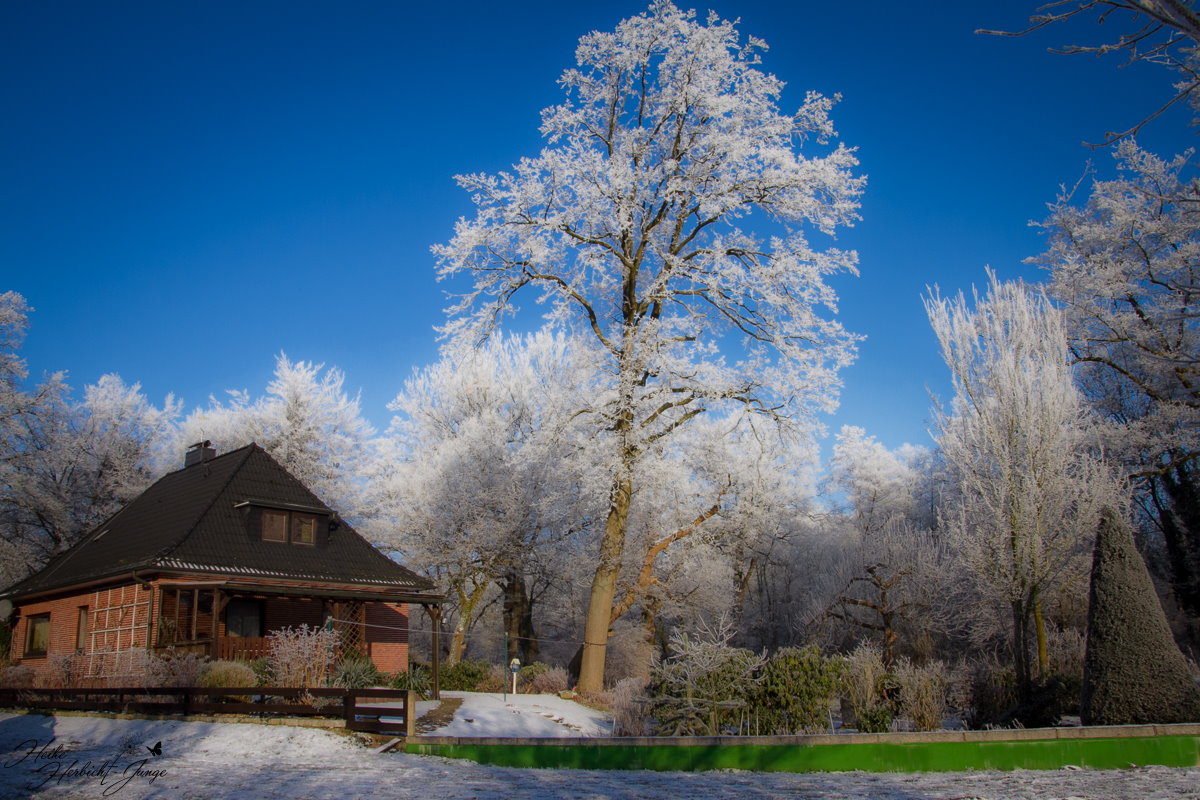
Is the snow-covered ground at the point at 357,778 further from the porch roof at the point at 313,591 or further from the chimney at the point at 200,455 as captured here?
the chimney at the point at 200,455

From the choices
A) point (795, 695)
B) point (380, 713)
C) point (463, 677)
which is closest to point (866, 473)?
point (463, 677)

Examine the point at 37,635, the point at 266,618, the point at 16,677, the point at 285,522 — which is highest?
the point at 285,522

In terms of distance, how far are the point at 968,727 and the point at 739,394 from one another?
8021mm

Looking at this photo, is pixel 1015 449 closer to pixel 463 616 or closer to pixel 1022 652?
pixel 1022 652

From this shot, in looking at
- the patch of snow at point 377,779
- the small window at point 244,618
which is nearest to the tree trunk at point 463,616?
the small window at point 244,618

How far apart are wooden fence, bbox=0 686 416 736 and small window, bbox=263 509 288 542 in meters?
6.25

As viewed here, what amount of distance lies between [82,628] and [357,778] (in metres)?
16.8

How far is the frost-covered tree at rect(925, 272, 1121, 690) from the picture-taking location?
15.6 metres

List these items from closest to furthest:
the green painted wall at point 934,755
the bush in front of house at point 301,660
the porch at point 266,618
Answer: the green painted wall at point 934,755, the bush in front of house at point 301,660, the porch at point 266,618

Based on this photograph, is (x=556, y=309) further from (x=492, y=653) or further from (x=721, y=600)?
(x=492, y=653)

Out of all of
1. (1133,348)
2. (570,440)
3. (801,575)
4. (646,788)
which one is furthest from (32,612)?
(1133,348)

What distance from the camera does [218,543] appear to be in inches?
760

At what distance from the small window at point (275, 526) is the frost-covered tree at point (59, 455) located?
12311mm

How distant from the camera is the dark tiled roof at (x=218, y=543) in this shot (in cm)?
1877
